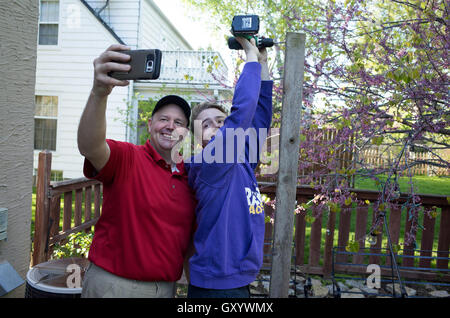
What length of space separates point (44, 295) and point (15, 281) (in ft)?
0.63

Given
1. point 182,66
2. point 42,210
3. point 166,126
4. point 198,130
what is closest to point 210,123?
point 198,130

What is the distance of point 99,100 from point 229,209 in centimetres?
72

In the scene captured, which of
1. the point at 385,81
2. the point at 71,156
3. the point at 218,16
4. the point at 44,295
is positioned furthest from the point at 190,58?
the point at 44,295

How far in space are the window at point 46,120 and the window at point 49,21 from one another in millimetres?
1699

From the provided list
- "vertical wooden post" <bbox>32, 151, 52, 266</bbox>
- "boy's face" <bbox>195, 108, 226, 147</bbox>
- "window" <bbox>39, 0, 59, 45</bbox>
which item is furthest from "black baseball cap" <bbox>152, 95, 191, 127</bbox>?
"window" <bbox>39, 0, 59, 45</bbox>

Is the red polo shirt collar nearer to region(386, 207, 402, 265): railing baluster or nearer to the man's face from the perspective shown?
the man's face

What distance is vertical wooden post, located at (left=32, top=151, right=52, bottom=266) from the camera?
3072 mm

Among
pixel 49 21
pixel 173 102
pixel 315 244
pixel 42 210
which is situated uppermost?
pixel 49 21

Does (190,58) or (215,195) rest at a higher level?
(190,58)

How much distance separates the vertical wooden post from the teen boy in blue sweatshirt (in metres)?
2.13

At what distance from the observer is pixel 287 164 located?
65.4 inches

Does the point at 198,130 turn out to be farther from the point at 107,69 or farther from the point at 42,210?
the point at 42,210
